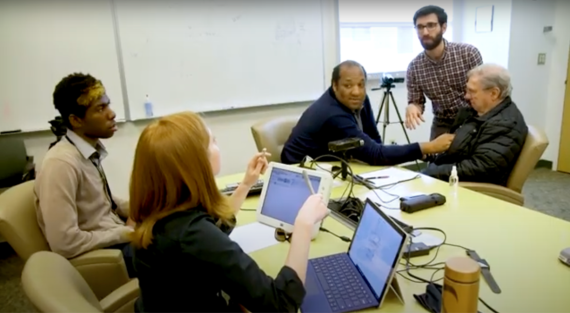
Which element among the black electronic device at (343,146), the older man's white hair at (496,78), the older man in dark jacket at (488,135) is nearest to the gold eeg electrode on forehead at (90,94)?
the black electronic device at (343,146)

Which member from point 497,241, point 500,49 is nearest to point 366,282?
point 497,241

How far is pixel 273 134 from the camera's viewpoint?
2736 mm

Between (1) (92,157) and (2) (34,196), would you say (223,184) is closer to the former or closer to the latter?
(1) (92,157)

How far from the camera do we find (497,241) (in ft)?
4.51

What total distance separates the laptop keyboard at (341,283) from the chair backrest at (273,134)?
4.56 ft

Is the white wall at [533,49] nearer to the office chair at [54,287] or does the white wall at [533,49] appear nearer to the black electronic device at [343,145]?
the black electronic device at [343,145]

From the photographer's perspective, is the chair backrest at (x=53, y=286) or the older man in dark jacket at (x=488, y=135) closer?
the chair backrest at (x=53, y=286)

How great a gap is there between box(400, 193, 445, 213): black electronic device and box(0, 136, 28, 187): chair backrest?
271 cm

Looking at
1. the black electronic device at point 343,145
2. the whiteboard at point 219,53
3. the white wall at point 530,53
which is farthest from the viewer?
the white wall at point 530,53

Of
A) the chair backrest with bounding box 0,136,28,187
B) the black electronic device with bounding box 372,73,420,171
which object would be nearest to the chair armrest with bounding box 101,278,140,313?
the chair backrest with bounding box 0,136,28,187

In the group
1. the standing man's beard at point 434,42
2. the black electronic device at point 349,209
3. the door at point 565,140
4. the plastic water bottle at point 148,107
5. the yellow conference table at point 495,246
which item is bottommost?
the door at point 565,140

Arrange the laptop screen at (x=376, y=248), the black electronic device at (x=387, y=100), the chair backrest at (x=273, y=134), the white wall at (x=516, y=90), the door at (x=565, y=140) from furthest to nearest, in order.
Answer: the door at (x=565, y=140)
the black electronic device at (x=387, y=100)
the white wall at (x=516, y=90)
the chair backrest at (x=273, y=134)
the laptop screen at (x=376, y=248)

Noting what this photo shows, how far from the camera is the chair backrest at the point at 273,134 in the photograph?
105 inches

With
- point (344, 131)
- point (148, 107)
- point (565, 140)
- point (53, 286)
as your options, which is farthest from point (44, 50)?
point (565, 140)
